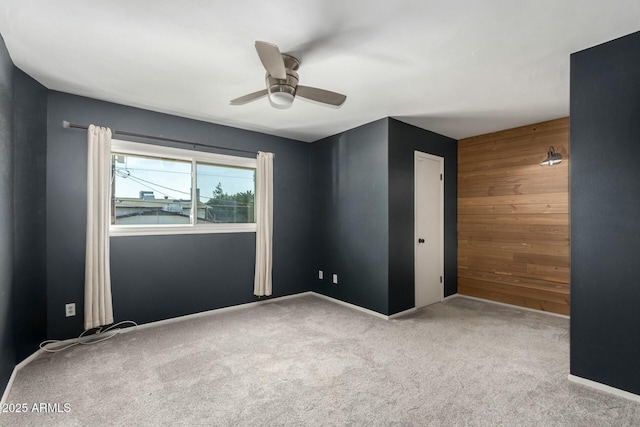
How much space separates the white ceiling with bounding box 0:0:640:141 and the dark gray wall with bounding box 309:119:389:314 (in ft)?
2.65

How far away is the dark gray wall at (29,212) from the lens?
2.48 metres

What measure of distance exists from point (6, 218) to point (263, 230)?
250 centimetres

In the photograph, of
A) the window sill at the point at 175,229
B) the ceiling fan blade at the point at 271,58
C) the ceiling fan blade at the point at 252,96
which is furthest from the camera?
the window sill at the point at 175,229

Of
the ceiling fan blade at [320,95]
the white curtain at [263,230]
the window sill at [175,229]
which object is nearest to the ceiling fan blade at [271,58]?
the ceiling fan blade at [320,95]

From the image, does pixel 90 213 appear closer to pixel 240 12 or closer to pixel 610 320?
pixel 240 12

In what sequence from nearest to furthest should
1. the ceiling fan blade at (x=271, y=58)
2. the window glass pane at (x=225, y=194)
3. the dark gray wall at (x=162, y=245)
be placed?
1. the ceiling fan blade at (x=271, y=58)
2. the dark gray wall at (x=162, y=245)
3. the window glass pane at (x=225, y=194)

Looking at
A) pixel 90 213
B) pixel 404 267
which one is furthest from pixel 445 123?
pixel 90 213

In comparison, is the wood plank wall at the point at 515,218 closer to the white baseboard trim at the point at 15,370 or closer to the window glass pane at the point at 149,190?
the window glass pane at the point at 149,190

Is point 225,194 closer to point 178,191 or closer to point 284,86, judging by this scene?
point 178,191

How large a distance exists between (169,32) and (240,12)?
539 mm

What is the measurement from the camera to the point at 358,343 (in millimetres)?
2973

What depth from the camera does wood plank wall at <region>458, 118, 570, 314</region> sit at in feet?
12.1

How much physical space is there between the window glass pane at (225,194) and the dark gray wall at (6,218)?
1779 mm

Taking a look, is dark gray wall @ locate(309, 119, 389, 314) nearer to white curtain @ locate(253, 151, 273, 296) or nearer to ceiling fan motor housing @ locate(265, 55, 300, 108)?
white curtain @ locate(253, 151, 273, 296)
